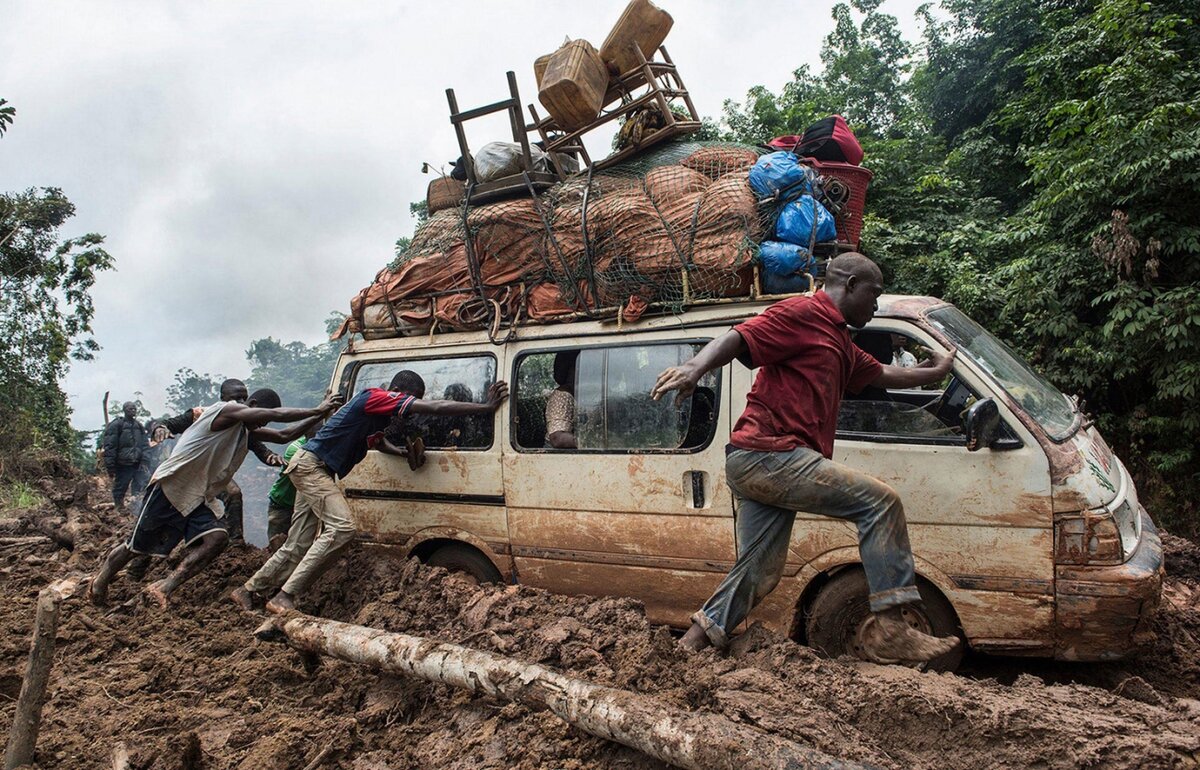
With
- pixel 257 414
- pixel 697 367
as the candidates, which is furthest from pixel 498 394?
pixel 697 367

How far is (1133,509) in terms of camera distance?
347 centimetres

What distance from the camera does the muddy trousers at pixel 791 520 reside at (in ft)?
9.61

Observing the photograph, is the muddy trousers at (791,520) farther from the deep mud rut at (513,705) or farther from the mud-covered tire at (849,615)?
the mud-covered tire at (849,615)

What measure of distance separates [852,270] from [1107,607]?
1.84 meters

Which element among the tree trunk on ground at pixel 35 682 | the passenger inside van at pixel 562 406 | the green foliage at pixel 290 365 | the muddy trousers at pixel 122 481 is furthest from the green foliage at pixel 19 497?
the green foliage at pixel 290 365

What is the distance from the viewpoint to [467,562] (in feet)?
15.7

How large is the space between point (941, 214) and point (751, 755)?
1269cm

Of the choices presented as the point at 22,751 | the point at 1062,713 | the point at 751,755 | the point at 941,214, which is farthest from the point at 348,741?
the point at 941,214

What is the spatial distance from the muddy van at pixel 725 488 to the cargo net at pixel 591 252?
6.0 inches

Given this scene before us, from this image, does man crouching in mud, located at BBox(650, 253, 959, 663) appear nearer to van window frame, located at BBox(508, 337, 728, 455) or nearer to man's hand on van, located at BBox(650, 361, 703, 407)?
man's hand on van, located at BBox(650, 361, 703, 407)

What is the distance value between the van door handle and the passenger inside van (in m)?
0.78

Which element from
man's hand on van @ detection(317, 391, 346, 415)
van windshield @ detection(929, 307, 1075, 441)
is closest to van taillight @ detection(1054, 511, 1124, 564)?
van windshield @ detection(929, 307, 1075, 441)

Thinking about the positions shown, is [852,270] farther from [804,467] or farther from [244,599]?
[244,599]

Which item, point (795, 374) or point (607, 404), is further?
point (607, 404)
